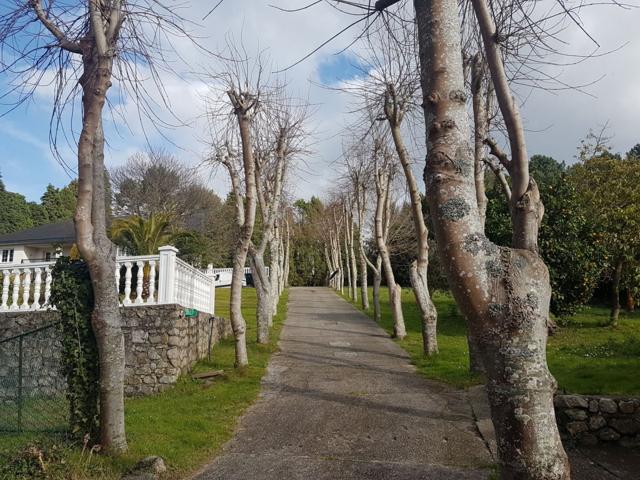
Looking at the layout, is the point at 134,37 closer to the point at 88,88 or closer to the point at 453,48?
the point at 88,88

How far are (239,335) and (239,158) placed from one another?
20.4ft

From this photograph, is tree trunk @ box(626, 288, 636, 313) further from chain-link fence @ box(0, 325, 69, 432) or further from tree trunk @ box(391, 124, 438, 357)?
chain-link fence @ box(0, 325, 69, 432)

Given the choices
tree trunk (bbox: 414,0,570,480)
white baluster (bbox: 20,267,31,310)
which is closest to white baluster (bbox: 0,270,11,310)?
white baluster (bbox: 20,267,31,310)

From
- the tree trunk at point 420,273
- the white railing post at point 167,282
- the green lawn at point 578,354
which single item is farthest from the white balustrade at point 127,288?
the tree trunk at point 420,273

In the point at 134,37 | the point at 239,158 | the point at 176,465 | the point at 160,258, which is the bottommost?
the point at 176,465

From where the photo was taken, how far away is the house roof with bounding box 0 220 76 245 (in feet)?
115

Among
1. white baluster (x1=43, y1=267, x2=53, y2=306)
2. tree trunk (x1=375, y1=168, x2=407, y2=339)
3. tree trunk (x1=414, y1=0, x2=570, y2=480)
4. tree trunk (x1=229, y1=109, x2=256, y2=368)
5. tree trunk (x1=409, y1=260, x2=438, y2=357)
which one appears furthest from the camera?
tree trunk (x1=375, y1=168, x2=407, y2=339)

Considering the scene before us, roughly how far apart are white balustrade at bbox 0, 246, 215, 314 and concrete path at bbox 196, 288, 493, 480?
244cm

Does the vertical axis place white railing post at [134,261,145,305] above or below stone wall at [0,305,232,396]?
above

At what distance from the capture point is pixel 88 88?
5.83m

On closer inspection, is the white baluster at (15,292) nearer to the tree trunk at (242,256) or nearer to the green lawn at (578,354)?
the tree trunk at (242,256)

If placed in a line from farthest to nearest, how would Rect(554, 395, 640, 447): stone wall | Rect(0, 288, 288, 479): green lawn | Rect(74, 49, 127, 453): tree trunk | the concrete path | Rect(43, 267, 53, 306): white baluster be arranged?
Rect(43, 267, 53, 306): white baluster, Rect(554, 395, 640, 447): stone wall, Rect(74, 49, 127, 453): tree trunk, the concrete path, Rect(0, 288, 288, 479): green lawn

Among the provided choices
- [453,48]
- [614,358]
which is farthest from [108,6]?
[614,358]

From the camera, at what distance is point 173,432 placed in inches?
258
